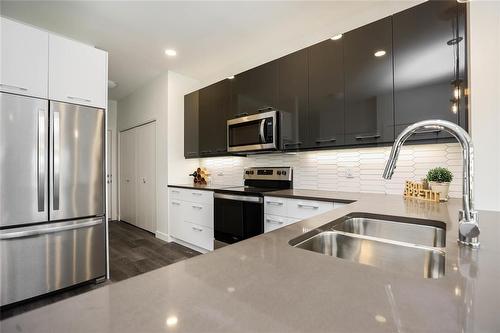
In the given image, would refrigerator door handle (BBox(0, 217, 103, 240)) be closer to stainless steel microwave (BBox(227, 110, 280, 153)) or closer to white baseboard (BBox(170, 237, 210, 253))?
white baseboard (BBox(170, 237, 210, 253))

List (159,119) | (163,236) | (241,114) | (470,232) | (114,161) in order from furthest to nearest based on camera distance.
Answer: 1. (114,161)
2. (159,119)
3. (163,236)
4. (241,114)
5. (470,232)

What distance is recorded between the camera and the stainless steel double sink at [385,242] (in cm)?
84

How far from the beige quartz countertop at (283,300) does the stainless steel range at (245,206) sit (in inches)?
70.5

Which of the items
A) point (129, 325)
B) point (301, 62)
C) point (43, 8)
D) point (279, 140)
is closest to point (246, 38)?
point (301, 62)

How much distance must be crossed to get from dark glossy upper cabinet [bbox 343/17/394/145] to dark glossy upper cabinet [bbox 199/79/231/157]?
1598mm

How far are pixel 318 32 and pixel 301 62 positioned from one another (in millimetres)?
528

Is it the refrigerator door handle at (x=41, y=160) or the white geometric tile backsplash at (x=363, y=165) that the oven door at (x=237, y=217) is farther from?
the refrigerator door handle at (x=41, y=160)

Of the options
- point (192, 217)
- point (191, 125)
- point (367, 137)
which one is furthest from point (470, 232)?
point (191, 125)

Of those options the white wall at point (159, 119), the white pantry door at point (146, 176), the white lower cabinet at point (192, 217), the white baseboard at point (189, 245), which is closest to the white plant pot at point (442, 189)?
the white lower cabinet at point (192, 217)

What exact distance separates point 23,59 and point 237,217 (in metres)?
2.34

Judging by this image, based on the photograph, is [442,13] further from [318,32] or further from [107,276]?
[107,276]

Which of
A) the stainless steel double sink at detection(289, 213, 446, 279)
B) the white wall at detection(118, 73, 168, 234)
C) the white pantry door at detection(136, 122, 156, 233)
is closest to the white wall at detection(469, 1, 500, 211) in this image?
the stainless steel double sink at detection(289, 213, 446, 279)

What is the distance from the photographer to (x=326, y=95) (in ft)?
7.33

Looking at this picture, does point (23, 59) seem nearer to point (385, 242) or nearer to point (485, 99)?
point (385, 242)
